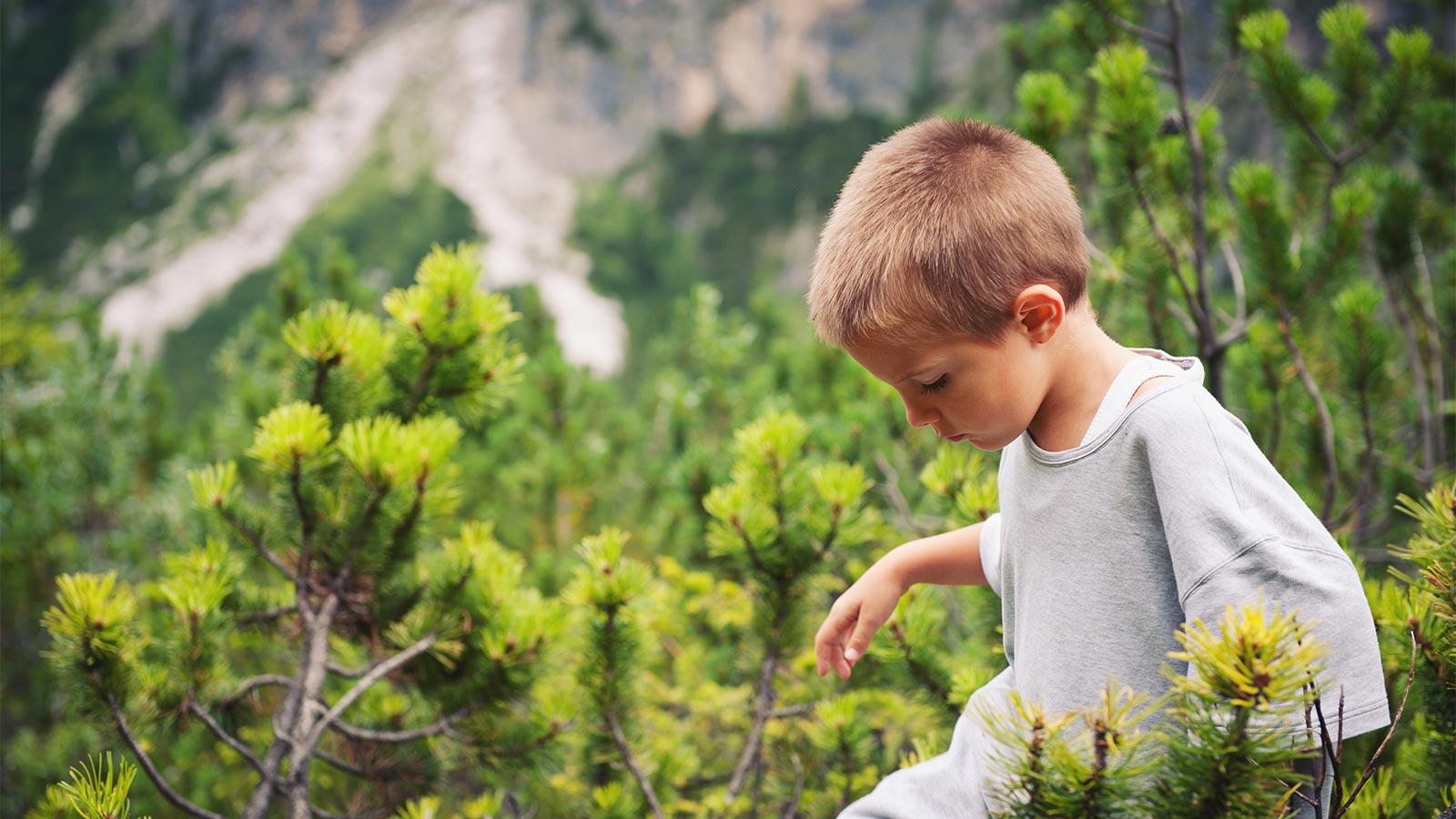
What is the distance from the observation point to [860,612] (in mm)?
1234

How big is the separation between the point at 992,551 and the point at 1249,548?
43 centimetres

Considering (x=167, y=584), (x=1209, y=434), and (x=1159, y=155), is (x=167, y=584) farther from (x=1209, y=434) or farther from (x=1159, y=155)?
(x=1159, y=155)

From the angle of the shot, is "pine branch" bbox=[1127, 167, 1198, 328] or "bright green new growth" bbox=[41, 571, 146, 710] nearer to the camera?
"bright green new growth" bbox=[41, 571, 146, 710]

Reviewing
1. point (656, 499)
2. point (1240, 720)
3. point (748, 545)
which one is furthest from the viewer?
point (656, 499)

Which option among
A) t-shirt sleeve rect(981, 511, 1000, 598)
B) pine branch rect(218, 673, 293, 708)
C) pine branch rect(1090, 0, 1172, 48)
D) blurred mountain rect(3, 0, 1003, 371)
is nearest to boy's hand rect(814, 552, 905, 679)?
t-shirt sleeve rect(981, 511, 1000, 598)

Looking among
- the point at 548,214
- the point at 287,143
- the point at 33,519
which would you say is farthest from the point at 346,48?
the point at 33,519

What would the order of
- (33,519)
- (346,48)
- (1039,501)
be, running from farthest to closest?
(346,48) → (33,519) → (1039,501)

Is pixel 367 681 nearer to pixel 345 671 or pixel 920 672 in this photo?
pixel 345 671

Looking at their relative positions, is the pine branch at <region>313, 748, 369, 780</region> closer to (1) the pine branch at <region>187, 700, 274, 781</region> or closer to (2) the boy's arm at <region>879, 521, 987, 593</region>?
(1) the pine branch at <region>187, 700, 274, 781</region>

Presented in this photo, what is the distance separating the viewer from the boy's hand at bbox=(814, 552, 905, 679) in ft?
4.00

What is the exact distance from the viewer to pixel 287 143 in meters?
59.8

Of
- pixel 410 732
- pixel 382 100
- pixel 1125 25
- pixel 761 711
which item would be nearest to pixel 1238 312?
pixel 1125 25

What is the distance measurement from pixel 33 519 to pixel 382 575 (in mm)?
5164

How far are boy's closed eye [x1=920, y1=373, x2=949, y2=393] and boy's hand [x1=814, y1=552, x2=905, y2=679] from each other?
0.37 m
